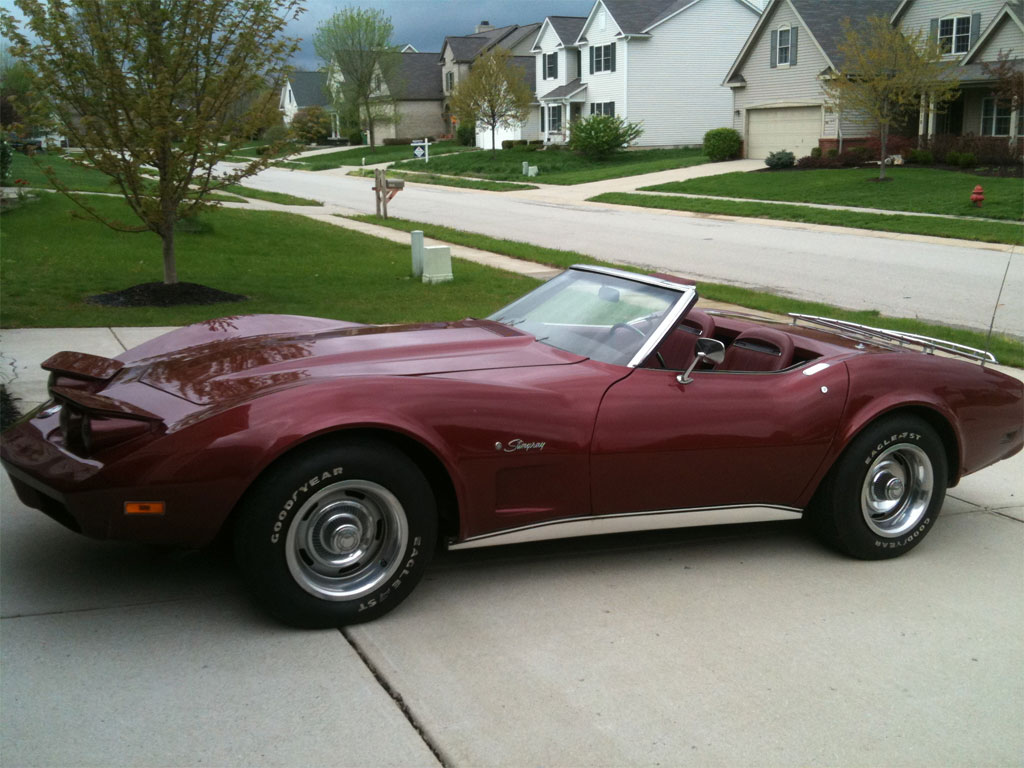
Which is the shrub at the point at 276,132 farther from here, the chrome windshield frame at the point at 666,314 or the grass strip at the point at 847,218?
the grass strip at the point at 847,218

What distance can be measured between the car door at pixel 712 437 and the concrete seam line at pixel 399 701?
1.14m

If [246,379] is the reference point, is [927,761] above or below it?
below

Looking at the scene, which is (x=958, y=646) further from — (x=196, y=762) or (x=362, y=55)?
(x=362, y=55)

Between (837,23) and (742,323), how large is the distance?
3947 centimetres

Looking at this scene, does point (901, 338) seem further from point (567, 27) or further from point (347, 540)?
point (567, 27)

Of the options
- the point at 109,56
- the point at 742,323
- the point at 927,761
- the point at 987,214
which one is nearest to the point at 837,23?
the point at 987,214

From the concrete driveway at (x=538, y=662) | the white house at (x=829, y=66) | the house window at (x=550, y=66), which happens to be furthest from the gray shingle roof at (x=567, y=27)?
the concrete driveway at (x=538, y=662)

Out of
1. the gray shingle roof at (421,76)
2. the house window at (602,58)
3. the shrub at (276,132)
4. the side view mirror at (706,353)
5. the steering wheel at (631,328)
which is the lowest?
the side view mirror at (706,353)

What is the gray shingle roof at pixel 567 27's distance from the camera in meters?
57.2

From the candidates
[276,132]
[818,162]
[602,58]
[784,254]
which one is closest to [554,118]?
[602,58]

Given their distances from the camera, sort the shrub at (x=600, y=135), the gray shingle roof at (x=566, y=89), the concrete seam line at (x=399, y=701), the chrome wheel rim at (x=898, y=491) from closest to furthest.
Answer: the concrete seam line at (x=399, y=701) → the chrome wheel rim at (x=898, y=491) → the shrub at (x=600, y=135) → the gray shingle roof at (x=566, y=89)

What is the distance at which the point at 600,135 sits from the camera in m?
45.4

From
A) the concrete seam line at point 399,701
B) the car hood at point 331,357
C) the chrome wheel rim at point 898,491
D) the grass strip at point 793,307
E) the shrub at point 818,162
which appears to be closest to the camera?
the concrete seam line at point 399,701

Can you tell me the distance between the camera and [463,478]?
397 centimetres
